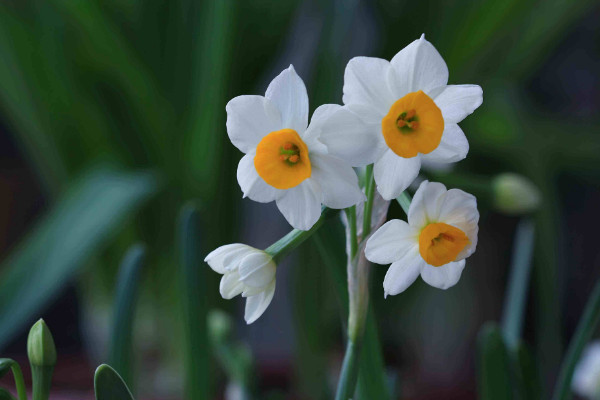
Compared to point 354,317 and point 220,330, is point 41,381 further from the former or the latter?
point 220,330

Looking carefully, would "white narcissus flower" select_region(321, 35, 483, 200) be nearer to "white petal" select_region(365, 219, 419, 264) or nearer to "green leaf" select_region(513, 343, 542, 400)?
"white petal" select_region(365, 219, 419, 264)

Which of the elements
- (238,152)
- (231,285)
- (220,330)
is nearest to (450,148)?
(231,285)

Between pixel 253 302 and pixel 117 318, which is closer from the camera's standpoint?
pixel 253 302

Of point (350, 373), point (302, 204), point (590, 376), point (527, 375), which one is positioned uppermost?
point (302, 204)

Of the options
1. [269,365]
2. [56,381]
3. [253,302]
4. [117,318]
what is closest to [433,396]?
[269,365]

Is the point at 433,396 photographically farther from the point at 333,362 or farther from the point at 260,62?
the point at 260,62

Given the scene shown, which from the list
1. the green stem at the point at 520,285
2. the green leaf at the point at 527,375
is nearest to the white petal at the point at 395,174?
the green leaf at the point at 527,375

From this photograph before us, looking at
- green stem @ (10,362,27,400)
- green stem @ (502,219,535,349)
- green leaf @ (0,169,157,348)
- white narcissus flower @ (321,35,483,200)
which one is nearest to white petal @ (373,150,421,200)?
white narcissus flower @ (321,35,483,200)
